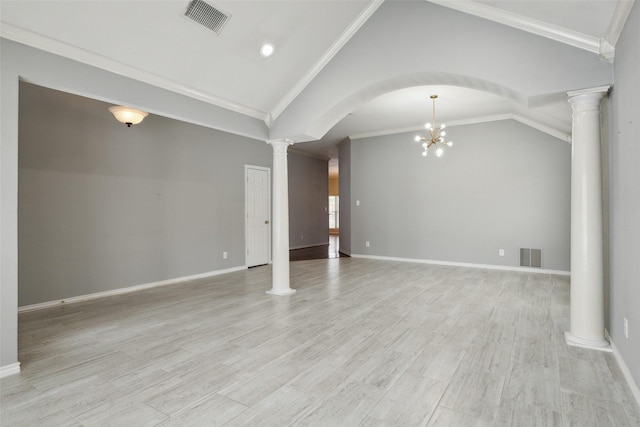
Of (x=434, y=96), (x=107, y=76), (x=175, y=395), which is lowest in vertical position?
(x=175, y=395)

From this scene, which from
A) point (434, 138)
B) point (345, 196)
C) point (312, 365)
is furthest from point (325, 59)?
point (345, 196)

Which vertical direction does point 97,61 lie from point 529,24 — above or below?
below

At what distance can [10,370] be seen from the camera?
102 inches

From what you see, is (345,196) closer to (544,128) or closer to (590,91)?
(544,128)

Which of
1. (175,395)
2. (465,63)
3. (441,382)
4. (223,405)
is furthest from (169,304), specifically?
(465,63)

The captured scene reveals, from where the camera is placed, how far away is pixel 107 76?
3.25 m

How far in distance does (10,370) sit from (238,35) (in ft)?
11.6

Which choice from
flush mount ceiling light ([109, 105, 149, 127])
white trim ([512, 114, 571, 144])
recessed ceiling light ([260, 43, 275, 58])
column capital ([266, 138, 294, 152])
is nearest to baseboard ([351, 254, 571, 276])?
white trim ([512, 114, 571, 144])

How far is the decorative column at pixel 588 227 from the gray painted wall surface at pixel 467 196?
12.6ft

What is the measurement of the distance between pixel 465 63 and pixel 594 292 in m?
2.47

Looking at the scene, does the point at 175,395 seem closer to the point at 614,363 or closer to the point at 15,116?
the point at 15,116

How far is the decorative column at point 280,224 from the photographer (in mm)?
5125

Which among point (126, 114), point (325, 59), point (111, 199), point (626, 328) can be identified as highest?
point (325, 59)

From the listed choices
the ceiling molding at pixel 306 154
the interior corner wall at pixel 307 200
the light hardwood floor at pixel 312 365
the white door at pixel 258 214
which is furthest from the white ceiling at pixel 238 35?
the interior corner wall at pixel 307 200
